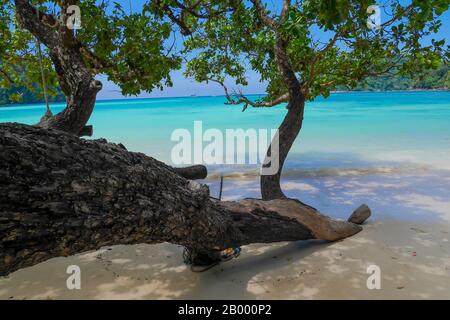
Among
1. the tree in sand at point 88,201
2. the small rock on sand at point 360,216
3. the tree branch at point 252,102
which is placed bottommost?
the small rock on sand at point 360,216

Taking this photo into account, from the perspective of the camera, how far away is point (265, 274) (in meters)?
3.60

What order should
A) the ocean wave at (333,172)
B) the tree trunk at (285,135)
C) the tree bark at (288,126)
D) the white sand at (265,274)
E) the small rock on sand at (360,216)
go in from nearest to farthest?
the white sand at (265,274)
the small rock on sand at (360,216)
the tree bark at (288,126)
the tree trunk at (285,135)
the ocean wave at (333,172)

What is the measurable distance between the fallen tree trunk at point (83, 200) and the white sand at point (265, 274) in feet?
1.96

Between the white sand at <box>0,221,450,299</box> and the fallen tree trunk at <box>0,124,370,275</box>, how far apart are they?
599 mm

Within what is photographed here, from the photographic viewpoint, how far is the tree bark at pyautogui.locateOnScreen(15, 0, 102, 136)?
3.83 metres

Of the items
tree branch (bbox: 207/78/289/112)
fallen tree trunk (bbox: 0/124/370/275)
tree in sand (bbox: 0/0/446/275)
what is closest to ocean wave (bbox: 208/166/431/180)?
tree branch (bbox: 207/78/289/112)

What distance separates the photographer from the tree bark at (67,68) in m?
3.83

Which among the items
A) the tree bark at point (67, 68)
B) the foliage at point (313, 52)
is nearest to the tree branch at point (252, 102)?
the foliage at point (313, 52)

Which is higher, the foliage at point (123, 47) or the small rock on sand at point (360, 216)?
the foliage at point (123, 47)

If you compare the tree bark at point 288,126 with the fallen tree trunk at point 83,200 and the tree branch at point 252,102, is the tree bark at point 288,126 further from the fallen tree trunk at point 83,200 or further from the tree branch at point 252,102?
the fallen tree trunk at point 83,200

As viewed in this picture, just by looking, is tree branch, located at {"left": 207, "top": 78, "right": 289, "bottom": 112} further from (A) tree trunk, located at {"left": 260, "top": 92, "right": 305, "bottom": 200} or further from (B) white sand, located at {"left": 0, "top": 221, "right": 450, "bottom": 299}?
(B) white sand, located at {"left": 0, "top": 221, "right": 450, "bottom": 299}

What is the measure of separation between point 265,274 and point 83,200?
227 centimetres
